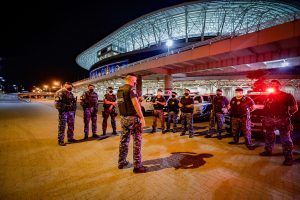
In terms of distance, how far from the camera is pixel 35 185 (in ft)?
11.8

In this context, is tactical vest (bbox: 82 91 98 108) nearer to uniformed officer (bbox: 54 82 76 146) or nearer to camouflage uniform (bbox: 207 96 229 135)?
uniformed officer (bbox: 54 82 76 146)

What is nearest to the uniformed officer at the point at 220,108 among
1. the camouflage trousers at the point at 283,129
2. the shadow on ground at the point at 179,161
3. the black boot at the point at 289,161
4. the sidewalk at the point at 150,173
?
the sidewalk at the point at 150,173

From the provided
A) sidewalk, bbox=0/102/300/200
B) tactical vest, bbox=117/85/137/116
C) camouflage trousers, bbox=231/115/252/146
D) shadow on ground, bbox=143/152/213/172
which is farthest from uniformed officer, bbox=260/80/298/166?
tactical vest, bbox=117/85/137/116

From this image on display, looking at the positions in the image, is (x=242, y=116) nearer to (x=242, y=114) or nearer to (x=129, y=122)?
(x=242, y=114)

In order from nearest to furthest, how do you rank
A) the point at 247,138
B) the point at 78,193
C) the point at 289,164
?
1. the point at 78,193
2. the point at 289,164
3. the point at 247,138

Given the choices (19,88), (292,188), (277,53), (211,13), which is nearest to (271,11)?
(211,13)

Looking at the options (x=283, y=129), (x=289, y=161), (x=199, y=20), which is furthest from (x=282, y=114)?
(x=199, y=20)

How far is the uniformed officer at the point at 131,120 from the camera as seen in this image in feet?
13.9

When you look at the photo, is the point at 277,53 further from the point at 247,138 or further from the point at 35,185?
the point at 35,185

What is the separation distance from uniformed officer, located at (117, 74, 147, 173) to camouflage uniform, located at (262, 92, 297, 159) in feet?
11.1

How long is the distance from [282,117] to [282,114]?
8 centimetres

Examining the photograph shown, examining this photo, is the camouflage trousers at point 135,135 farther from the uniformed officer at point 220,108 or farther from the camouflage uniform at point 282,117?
the uniformed officer at point 220,108

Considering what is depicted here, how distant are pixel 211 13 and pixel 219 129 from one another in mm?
50437

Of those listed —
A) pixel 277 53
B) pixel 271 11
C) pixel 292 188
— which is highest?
pixel 271 11
